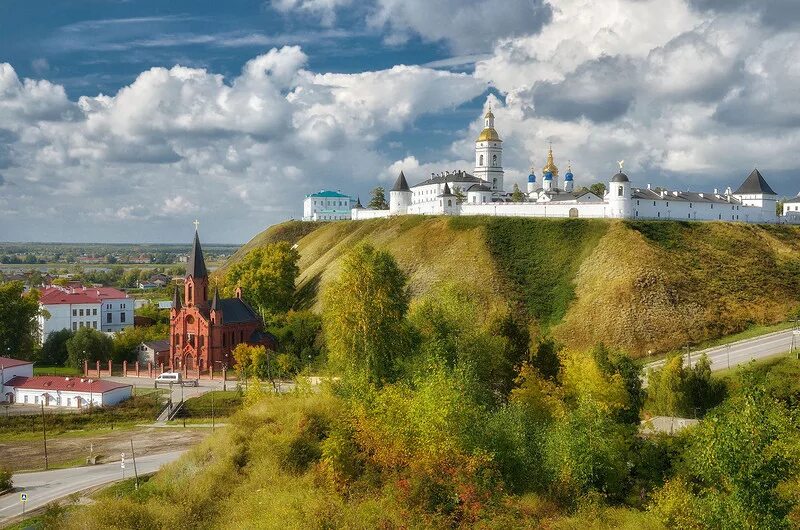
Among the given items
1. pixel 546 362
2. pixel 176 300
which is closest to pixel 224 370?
pixel 176 300

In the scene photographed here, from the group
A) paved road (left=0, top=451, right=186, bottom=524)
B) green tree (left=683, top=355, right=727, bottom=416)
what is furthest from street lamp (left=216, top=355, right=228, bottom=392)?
green tree (left=683, top=355, right=727, bottom=416)

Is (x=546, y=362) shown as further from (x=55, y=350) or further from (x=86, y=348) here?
(x=55, y=350)

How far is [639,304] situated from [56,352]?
5278 centimetres

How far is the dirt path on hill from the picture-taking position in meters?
39.7

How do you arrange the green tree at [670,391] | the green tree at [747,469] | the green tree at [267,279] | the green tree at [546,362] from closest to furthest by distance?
the green tree at [747,469] → the green tree at [670,391] → the green tree at [546,362] → the green tree at [267,279]

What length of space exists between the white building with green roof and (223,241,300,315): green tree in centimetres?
6593

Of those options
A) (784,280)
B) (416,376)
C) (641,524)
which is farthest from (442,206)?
(641,524)

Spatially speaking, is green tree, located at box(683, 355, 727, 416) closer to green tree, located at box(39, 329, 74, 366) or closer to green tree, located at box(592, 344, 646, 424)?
green tree, located at box(592, 344, 646, 424)

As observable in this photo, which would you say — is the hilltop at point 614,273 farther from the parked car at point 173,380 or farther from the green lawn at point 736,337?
the parked car at point 173,380

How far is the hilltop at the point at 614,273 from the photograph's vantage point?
2255 inches

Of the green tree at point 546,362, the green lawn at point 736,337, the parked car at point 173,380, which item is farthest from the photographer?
the parked car at point 173,380

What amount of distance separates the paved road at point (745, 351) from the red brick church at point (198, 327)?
34.0 metres

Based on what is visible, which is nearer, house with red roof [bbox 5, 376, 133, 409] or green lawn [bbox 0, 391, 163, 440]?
green lawn [bbox 0, 391, 163, 440]

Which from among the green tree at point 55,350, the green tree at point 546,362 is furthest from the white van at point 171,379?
the green tree at point 546,362
